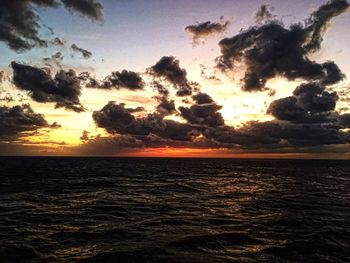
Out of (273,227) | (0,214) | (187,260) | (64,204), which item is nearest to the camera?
(187,260)

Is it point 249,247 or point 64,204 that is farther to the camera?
point 64,204

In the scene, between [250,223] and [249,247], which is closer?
[249,247]

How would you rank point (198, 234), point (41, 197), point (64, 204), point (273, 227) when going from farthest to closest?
point (41, 197) < point (64, 204) < point (273, 227) < point (198, 234)

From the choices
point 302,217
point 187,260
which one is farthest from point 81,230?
point 302,217

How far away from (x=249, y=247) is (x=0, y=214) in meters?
20.6

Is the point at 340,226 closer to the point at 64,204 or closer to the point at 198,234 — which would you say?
the point at 198,234

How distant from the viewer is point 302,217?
27.8m

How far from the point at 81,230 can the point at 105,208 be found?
9.16 meters

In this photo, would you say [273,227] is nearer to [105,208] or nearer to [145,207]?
[145,207]

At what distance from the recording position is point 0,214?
27125 millimetres

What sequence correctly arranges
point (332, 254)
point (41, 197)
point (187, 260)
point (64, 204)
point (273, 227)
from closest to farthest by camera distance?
point (187, 260) < point (332, 254) < point (273, 227) < point (64, 204) < point (41, 197)

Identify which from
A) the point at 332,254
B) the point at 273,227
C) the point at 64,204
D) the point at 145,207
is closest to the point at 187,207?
the point at 145,207

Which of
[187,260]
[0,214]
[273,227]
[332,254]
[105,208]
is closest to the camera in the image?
[187,260]

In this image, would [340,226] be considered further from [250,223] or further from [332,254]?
[332,254]
